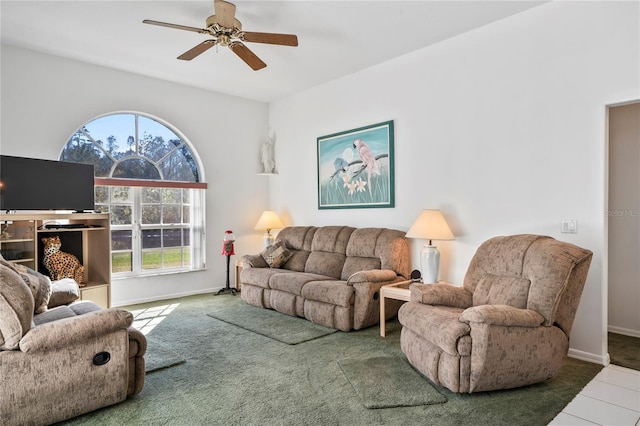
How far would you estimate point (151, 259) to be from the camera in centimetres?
534

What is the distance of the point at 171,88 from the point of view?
17.7 feet

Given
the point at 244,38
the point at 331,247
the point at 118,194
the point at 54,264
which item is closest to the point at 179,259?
the point at 118,194

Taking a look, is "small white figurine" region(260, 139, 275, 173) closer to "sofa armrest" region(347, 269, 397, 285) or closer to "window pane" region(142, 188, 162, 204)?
"window pane" region(142, 188, 162, 204)

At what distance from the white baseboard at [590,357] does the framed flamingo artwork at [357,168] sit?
88.1 inches

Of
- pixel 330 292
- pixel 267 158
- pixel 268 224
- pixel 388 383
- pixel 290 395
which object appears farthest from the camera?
pixel 267 158

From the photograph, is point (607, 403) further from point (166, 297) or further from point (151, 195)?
point (151, 195)

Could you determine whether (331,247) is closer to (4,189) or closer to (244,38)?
(244,38)

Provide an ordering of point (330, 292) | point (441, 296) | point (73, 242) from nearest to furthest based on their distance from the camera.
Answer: point (441, 296) → point (330, 292) → point (73, 242)

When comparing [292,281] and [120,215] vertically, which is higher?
[120,215]

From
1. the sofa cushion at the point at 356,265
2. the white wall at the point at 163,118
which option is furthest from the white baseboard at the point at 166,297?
the sofa cushion at the point at 356,265

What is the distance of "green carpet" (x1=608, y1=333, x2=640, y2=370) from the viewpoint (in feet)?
10.0

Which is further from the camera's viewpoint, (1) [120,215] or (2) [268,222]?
(2) [268,222]

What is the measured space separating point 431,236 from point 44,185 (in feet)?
12.6

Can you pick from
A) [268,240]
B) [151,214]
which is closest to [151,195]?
[151,214]
